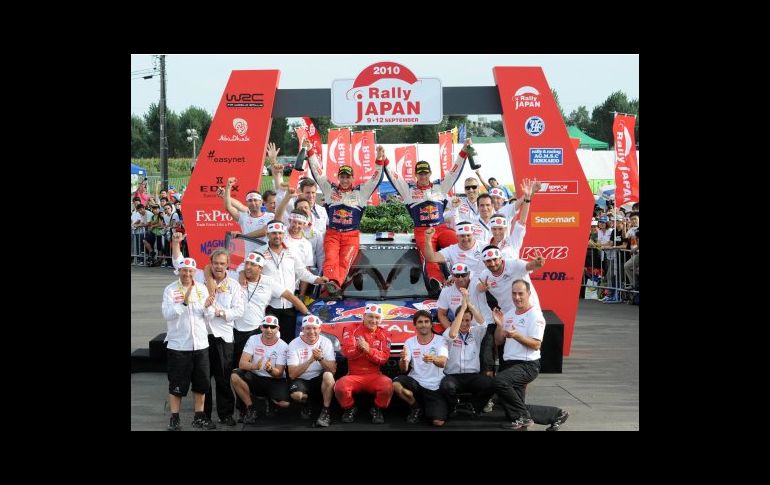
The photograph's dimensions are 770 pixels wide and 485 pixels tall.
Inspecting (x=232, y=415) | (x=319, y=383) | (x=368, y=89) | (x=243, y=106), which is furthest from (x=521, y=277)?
(x=243, y=106)

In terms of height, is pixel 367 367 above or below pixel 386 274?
below

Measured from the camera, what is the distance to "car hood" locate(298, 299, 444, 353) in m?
9.98

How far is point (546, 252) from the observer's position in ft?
42.8

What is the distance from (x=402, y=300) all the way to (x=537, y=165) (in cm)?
337

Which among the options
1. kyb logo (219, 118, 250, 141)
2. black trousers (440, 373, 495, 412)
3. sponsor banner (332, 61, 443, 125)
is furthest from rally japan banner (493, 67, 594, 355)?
black trousers (440, 373, 495, 412)

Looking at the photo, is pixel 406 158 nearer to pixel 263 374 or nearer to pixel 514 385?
pixel 263 374

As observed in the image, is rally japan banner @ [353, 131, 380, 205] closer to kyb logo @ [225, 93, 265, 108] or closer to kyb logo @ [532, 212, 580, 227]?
kyb logo @ [225, 93, 265, 108]

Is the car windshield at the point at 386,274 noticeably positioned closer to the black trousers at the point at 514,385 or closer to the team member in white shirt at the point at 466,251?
the team member in white shirt at the point at 466,251

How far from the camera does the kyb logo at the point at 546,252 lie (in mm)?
12969

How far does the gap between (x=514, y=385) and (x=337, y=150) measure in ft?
82.0

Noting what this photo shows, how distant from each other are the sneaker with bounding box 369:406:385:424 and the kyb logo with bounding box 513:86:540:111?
5.37 m

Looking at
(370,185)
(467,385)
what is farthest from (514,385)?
(370,185)

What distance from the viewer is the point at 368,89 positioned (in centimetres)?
1285

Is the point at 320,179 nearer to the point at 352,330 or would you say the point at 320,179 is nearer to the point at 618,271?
the point at 352,330
